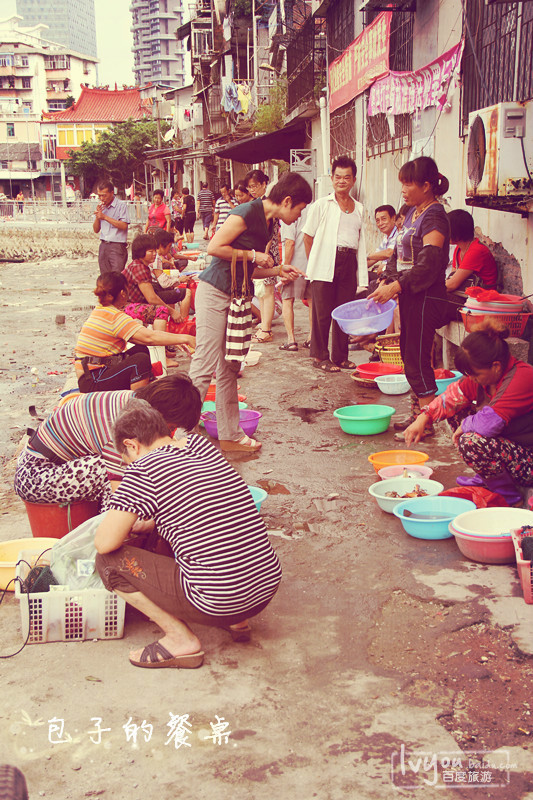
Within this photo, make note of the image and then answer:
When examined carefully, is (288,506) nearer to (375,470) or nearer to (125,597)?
(375,470)

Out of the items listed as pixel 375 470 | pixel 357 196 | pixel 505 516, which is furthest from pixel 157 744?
pixel 357 196

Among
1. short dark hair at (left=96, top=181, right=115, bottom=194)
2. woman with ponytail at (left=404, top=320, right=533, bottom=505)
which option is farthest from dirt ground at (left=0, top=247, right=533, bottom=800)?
short dark hair at (left=96, top=181, right=115, bottom=194)

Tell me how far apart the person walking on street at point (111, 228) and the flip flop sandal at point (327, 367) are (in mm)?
3406

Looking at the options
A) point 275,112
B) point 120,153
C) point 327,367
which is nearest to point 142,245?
point 327,367

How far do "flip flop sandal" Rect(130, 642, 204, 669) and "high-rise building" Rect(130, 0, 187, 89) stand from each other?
455 ft

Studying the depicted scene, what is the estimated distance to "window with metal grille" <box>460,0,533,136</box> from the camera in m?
5.62

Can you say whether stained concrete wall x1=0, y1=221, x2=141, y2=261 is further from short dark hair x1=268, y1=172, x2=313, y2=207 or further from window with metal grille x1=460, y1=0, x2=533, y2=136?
short dark hair x1=268, y1=172, x2=313, y2=207

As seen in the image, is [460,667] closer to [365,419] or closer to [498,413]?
[498,413]

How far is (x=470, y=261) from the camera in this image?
6.25 meters

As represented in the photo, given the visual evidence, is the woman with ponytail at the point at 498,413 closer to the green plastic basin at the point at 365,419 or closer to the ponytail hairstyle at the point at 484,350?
the ponytail hairstyle at the point at 484,350

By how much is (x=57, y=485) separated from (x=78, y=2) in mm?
206527

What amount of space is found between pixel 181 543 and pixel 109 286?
8.97 feet

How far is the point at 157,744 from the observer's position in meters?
2.72

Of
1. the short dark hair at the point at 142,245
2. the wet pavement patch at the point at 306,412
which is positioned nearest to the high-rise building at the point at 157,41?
the short dark hair at the point at 142,245
